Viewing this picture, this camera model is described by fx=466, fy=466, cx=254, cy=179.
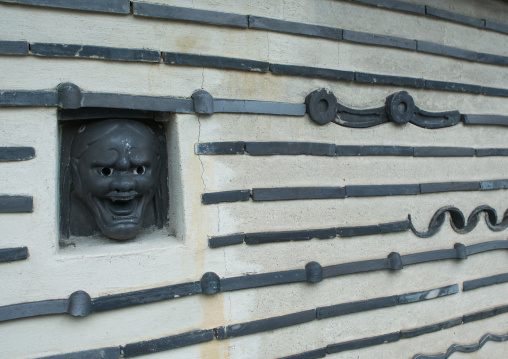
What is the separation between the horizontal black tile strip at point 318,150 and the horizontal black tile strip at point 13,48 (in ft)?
3.03

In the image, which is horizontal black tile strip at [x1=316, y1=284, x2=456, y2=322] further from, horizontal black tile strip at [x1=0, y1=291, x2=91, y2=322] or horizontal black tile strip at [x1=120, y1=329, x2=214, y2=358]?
horizontal black tile strip at [x1=0, y1=291, x2=91, y2=322]

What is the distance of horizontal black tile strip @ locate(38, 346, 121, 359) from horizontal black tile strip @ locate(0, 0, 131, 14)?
1.64m

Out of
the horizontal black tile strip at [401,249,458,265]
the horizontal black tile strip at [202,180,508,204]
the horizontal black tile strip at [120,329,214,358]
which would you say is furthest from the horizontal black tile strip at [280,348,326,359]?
the horizontal black tile strip at [202,180,508,204]

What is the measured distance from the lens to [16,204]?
6.97 ft

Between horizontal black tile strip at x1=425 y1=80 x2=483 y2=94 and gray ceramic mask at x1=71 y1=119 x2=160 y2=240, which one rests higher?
horizontal black tile strip at x1=425 y1=80 x2=483 y2=94

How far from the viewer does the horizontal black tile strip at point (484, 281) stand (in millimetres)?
3336

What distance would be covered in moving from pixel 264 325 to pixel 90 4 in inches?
74.7

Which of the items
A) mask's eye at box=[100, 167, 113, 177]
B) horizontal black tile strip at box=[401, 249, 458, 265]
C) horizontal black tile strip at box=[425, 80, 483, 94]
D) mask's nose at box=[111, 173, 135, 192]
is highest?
horizontal black tile strip at box=[425, 80, 483, 94]

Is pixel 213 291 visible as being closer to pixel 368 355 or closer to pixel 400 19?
pixel 368 355

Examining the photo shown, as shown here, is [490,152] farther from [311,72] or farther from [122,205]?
[122,205]

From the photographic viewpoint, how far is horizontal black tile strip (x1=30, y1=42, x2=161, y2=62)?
7.04 feet

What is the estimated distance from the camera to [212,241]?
2.51 metres

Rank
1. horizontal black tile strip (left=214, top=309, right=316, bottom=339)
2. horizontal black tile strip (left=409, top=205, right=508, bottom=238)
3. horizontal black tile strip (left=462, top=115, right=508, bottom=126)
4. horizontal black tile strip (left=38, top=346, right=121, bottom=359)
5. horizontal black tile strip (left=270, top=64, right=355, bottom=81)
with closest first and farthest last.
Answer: horizontal black tile strip (left=38, top=346, right=121, bottom=359) → horizontal black tile strip (left=214, top=309, right=316, bottom=339) → horizontal black tile strip (left=270, top=64, right=355, bottom=81) → horizontal black tile strip (left=409, top=205, right=508, bottom=238) → horizontal black tile strip (left=462, top=115, right=508, bottom=126)

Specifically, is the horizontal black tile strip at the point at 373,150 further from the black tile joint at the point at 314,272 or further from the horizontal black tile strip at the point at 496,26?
the horizontal black tile strip at the point at 496,26
